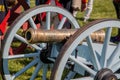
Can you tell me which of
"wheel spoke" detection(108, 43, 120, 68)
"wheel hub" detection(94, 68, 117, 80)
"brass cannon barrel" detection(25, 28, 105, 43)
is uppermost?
"brass cannon barrel" detection(25, 28, 105, 43)

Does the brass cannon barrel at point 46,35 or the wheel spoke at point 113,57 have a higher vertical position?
the brass cannon barrel at point 46,35

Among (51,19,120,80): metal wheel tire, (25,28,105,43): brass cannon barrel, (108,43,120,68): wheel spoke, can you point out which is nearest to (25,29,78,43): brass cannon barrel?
(25,28,105,43): brass cannon barrel

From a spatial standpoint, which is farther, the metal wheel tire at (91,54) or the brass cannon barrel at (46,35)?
the brass cannon barrel at (46,35)

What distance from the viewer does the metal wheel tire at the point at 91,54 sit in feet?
11.0

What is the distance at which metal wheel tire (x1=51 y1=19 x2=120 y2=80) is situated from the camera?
3.36 m

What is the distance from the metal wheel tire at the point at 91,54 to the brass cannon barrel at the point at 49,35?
91 millimetres

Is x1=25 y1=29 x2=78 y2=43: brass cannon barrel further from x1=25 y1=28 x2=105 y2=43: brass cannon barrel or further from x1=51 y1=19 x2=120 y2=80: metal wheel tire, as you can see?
x1=51 y1=19 x2=120 y2=80: metal wheel tire

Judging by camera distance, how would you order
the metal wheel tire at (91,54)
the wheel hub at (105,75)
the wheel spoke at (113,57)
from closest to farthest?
the metal wheel tire at (91,54) → the wheel hub at (105,75) → the wheel spoke at (113,57)

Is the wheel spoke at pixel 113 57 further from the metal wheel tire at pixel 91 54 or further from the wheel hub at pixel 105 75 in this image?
the wheel hub at pixel 105 75

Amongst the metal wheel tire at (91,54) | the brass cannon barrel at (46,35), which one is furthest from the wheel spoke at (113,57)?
the brass cannon barrel at (46,35)

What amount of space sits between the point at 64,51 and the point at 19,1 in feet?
8.44

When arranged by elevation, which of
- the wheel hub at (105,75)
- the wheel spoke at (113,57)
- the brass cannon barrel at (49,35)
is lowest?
the wheel hub at (105,75)

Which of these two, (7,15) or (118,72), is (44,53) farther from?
(7,15)

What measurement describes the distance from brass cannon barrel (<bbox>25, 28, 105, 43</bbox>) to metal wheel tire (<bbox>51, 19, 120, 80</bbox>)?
0.09 meters
